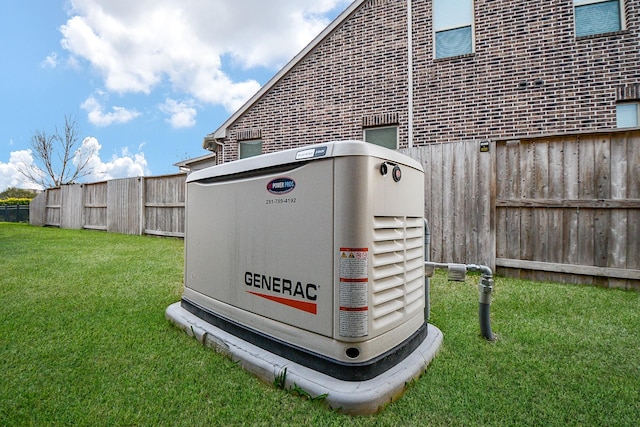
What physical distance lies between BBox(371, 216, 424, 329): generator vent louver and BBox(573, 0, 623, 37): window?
20.7 ft

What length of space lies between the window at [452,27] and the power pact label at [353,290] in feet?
21.0

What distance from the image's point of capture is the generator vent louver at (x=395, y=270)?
1.69 meters

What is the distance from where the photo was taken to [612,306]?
308 centimetres

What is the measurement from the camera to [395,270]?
5.99 feet

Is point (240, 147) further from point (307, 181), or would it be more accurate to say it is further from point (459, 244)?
point (307, 181)

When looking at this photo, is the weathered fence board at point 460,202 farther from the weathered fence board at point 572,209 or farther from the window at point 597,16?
the window at point 597,16

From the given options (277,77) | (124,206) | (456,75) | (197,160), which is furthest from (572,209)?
(197,160)

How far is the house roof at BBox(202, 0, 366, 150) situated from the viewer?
7209mm

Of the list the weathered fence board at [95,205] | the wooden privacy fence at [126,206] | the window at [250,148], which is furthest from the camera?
the weathered fence board at [95,205]

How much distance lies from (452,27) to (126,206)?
10346 mm

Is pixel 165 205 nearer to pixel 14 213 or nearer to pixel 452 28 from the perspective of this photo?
pixel 452 28

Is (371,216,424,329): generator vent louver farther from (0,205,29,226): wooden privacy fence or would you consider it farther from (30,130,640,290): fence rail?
(0,205,29,226): wooden privacy fence

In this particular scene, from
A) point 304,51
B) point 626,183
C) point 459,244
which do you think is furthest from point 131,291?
point 304,51

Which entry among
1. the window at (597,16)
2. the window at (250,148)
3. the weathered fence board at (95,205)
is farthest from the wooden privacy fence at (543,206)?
the weathered fence board at (95,205)
